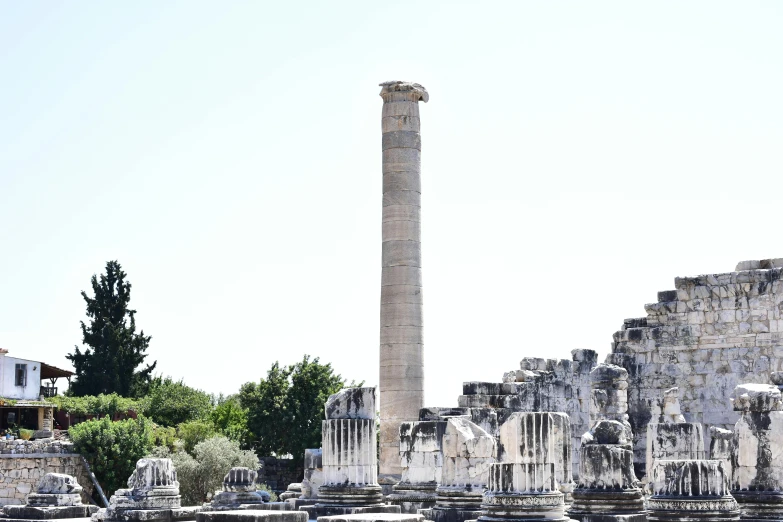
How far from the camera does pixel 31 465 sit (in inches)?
1490

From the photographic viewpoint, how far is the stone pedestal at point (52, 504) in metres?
17.5

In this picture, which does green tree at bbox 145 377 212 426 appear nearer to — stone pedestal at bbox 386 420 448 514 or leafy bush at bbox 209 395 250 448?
leafy bush at bbox 209 395 250 448

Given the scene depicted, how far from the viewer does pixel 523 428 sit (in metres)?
12.7

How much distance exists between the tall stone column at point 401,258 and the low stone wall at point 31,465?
44.2 feet

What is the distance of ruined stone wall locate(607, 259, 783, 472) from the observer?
22344 mm

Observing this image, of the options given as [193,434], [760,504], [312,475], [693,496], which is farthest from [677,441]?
[193,434]

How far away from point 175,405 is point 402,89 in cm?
2535

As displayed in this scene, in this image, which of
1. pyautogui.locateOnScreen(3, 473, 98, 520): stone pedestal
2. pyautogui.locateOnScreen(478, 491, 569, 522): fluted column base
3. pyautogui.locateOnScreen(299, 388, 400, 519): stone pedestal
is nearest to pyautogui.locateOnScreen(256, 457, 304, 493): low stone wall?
pyautogui.locateOnScreen(3, 473, 98, 520): stone pedestal

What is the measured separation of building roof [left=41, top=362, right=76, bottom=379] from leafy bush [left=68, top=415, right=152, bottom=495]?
1449 cm

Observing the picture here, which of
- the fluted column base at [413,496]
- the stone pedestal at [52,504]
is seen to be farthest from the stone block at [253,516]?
the stone pedestal at [52,504]

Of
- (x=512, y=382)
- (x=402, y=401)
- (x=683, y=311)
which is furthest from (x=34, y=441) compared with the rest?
(x=683, y=311)

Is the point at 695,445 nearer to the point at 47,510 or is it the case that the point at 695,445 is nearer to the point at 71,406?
the point at 47,510

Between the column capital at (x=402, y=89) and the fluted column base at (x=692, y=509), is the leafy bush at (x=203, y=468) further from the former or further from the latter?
the fluted column base at (x=692, y=509)

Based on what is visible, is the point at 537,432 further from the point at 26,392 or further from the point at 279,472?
the point at 26,392
